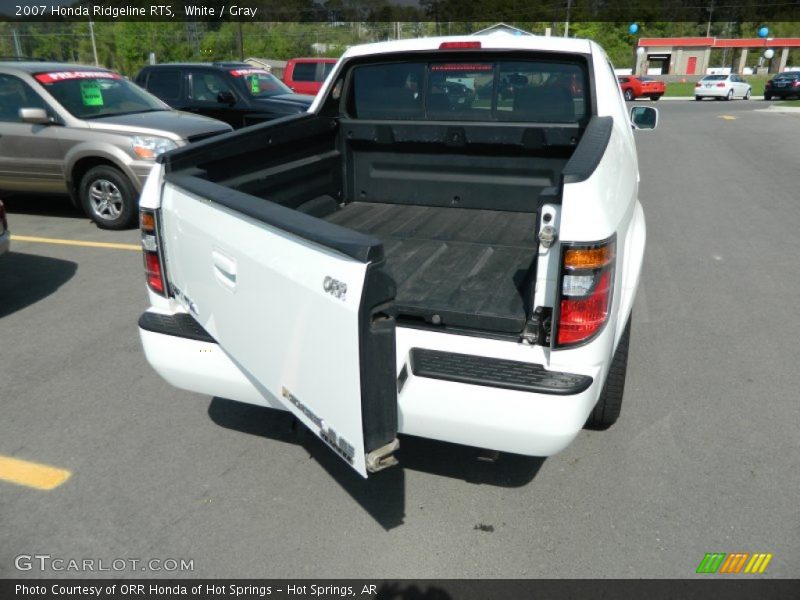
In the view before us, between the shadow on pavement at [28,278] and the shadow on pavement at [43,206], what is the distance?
6.36 feet

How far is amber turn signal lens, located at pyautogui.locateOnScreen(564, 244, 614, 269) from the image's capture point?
228 cm

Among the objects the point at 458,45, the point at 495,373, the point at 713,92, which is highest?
the point at 458,45

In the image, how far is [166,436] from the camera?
3.56 metres

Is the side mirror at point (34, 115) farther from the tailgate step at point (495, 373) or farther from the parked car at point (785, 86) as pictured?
the parked car at point (785, 86)

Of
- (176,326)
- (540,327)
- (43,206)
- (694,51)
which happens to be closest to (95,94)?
(43,206)

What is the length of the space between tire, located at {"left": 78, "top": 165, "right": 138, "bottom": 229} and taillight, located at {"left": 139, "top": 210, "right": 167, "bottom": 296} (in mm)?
4975

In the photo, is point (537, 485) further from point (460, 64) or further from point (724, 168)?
point (724, 168)

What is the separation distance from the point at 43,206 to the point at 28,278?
3.68m

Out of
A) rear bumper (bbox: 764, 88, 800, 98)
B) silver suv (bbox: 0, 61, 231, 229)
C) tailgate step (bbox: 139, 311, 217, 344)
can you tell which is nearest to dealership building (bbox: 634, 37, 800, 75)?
rear bumper (bbox: 764, 88, 800, 98)

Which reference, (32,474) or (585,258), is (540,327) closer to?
(585,258)

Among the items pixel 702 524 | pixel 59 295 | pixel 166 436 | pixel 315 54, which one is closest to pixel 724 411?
pixel 702 524

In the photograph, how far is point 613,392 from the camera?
336cm

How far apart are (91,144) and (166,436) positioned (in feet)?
17.2

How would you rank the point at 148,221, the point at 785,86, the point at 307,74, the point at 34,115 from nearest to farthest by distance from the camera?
1. the point at 148,221
2. the point at 34,115
3. the point at 307,74
4. the point at 785,86
